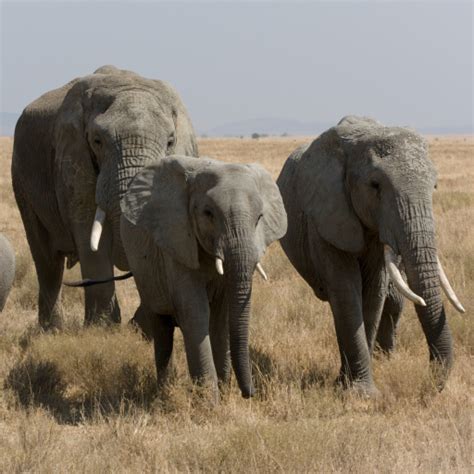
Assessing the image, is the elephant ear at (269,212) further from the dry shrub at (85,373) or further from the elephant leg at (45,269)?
the elephant leg at (45,269)

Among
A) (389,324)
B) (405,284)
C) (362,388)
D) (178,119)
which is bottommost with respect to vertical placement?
(362,388)

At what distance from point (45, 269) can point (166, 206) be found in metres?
3.98

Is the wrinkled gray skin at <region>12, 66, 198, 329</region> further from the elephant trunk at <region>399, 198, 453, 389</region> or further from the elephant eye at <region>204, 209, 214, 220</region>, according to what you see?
the elephant trunk at <region>399, 198, 453, 389</region>

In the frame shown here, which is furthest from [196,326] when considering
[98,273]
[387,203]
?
[98,273]

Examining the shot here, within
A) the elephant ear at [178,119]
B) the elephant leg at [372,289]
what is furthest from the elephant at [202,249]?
the elephant ear at [178,119]

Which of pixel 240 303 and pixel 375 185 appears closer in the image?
pixel 240 303

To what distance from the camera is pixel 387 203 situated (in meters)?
6.31

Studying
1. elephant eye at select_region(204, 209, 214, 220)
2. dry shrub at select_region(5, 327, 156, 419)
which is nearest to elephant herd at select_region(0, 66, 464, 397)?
elephant eye at select_region(204, 209, 214, 220)

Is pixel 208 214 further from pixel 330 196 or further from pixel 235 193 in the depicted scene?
pixel 330 196

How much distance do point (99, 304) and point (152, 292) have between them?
1.78 m

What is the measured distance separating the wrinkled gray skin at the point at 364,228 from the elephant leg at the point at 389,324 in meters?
0.06

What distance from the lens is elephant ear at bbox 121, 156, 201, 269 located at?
249 inches

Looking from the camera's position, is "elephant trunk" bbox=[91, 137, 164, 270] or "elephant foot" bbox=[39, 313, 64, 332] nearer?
"elephant trunk" bbox=[91, 137, 164, 270]

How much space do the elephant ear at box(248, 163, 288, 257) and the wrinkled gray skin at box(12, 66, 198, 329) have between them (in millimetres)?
1296
